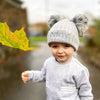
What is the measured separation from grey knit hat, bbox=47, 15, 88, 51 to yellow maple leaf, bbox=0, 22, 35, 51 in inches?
10.6

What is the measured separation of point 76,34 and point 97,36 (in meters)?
11.6

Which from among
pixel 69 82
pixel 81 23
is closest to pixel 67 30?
pixel 81 23

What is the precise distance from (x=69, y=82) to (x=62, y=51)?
304mm

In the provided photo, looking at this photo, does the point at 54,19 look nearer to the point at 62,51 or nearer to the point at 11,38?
the point at 62,51

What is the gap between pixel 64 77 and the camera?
1.79 m

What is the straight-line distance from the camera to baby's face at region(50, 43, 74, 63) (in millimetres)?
1737

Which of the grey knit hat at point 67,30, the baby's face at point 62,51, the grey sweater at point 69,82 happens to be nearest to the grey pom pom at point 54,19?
the grey knit hat at point 67,30

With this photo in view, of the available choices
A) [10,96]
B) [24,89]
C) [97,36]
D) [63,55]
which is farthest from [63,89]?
[97,36]

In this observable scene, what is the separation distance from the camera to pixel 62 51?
68.0 inches

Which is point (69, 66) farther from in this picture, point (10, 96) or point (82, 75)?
point (10, 96)

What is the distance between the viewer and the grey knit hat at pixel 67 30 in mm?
1713

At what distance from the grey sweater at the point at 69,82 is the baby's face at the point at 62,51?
0.27 feet

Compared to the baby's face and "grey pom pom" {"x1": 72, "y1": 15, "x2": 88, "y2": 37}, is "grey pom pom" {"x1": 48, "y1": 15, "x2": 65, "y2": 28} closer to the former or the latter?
"grey pom pom" {"x1": 72, "y1": 15, "x2": 88, "y2": 37}

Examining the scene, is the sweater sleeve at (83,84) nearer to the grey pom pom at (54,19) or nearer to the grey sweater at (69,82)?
the grey sweater at (69,82)
